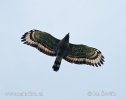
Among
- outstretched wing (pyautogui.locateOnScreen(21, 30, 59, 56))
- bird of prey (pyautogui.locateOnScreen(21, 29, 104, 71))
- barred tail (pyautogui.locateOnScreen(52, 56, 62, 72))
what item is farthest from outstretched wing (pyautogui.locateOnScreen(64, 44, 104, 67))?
outstretched wing (pyautogui.locateOnScreen(21, 30, 59, 56))

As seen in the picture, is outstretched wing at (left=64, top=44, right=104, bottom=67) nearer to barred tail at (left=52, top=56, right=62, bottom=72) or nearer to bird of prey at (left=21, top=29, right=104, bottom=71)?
bird of prey at (left=21, top=29, right=104, bottom=71)

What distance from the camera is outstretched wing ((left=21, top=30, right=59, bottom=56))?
14.1 meters

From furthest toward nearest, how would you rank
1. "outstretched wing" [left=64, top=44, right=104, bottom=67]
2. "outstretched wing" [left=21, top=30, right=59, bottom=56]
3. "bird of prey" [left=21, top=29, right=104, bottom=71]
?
"outstretched wing" [left=64, top=44, right=104, bottom=67] → "outstretched wing" [left=21, top=30, right=59, bottom=56] → "bird of prey" [left=21, top=29, right=104, bottom=71]

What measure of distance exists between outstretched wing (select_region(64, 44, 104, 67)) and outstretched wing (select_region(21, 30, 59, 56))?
1.44ft

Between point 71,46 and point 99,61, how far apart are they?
100 cm

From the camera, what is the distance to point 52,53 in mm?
14086

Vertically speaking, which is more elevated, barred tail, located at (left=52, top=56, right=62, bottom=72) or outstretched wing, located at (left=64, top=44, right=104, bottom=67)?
outstretched wing, located at (left=64, top=44, right=104, bottom=67)

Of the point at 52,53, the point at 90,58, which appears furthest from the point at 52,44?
the point at 90,58

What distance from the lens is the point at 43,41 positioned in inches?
559

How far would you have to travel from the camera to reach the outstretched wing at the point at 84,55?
14.2m

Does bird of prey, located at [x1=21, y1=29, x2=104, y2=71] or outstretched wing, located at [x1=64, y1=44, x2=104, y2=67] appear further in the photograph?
outstretched wing, located at [x1=64, y1=44, x2=104, y2=67]

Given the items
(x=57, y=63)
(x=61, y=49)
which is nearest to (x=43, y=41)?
(x=61, y=49)

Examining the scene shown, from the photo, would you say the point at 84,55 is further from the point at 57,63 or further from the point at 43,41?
the point at 43,41

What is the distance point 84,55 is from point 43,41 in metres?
1.20
